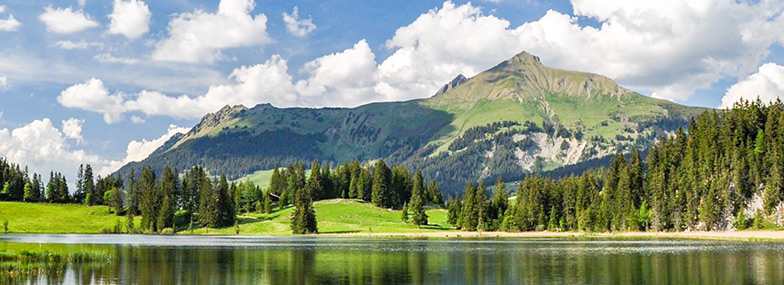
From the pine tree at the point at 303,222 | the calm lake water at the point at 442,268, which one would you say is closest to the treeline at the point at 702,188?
the pine tree at the point at 303,222

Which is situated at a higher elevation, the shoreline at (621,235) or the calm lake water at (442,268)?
the calm lake water at (442,268)

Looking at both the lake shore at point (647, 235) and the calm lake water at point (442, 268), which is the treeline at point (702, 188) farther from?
the calm lake water at point (442, 268)

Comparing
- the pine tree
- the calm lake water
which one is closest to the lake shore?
the pine tree

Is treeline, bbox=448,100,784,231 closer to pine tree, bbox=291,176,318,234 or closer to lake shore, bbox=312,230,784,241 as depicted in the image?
lake shore, bbox=312,230,784,241

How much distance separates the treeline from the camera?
16338 centimetres

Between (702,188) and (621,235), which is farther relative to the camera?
(702,188)

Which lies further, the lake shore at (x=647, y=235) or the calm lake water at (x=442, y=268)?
the lake shore at (x=647, y=235)

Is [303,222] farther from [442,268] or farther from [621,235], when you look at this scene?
[442,268]

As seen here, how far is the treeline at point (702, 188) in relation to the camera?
163375mm

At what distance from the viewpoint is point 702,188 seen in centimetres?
17300

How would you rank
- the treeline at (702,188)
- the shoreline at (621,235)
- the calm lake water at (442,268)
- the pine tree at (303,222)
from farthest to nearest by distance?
the pine tree at (303,222)
the treeline at (702,188)
the shoreline at (621,235)
the calm lake water at (442,268)

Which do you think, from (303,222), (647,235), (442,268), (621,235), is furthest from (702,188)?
(442,268)

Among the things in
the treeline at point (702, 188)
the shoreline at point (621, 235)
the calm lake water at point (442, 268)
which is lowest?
the shoreline at point (621, 235)

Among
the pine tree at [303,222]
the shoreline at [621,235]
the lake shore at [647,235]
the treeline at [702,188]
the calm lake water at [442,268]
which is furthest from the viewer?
the pine tree at [303,222]
